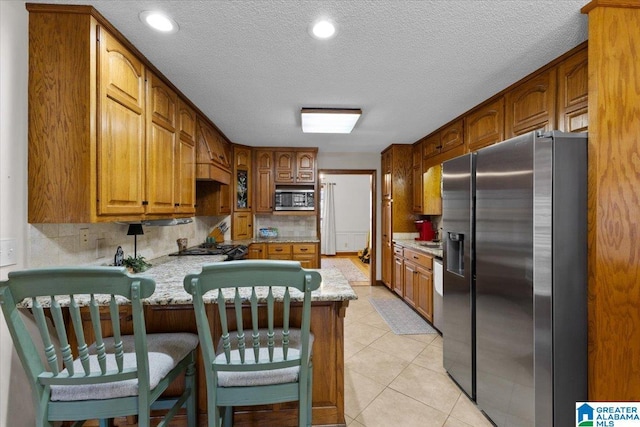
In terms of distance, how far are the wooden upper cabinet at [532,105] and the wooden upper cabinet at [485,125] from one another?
0.08 metres

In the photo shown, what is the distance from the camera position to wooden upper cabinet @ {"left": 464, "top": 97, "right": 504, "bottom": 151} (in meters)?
2.44

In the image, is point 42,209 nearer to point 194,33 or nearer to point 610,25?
point 194,33

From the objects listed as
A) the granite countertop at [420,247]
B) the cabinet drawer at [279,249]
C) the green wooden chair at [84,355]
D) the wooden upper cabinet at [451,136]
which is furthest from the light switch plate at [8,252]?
the wooden upper cabinet at [451,136]

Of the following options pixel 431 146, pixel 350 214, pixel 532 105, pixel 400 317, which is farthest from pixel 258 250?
pixel 350 214

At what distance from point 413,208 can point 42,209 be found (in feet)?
13.2

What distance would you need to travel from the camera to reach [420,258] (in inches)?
133

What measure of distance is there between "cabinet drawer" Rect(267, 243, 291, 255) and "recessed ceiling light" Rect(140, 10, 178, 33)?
3042 millimetres

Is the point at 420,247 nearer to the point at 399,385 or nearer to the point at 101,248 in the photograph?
the point at 399,385

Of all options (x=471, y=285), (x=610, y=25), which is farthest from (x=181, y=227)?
(x=610, y=25)

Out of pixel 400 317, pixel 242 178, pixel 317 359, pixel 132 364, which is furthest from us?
pixel 242 178

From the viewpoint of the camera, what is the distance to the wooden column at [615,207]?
142cm

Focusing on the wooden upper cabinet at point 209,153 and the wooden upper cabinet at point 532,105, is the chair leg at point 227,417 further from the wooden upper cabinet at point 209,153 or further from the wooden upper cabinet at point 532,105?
the wooden upper cabinet at point 532,105

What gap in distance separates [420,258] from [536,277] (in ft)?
6.45

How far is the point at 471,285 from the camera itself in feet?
6.26
